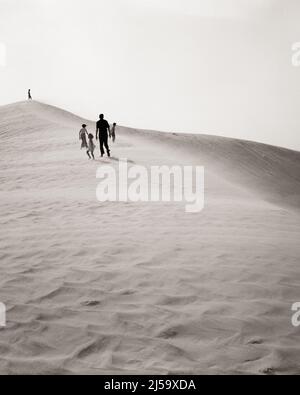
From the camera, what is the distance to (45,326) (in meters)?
3.57

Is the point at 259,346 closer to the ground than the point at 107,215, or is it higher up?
closer to the ground

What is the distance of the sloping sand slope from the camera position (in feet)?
10.3

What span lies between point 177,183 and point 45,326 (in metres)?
7.25

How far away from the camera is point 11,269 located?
4.93m

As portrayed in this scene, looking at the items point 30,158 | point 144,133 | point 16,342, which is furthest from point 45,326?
point 144,133

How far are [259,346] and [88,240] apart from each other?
346cm

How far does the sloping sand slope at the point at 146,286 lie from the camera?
312cm

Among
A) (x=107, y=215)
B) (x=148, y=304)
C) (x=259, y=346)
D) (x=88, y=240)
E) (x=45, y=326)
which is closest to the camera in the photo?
(x=259, y=346)

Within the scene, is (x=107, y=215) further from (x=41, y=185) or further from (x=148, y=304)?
(x=41, y=185)

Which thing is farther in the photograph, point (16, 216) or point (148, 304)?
point (16, 216)

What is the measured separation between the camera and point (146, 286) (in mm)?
4305
